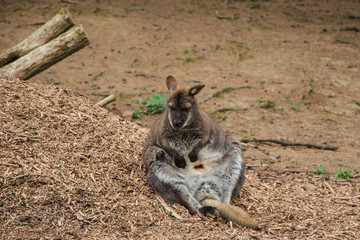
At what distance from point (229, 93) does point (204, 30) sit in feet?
13.3

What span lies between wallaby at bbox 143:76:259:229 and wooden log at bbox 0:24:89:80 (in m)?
2.54

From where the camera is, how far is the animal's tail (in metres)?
5.17

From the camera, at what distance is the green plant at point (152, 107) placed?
393 inches

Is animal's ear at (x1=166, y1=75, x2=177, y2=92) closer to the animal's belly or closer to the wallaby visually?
the wallaby

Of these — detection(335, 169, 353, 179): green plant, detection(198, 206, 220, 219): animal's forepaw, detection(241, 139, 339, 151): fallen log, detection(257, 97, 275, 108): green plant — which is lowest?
detection(241, 139, 339, 151): fallen log

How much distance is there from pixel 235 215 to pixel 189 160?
109 centimetres

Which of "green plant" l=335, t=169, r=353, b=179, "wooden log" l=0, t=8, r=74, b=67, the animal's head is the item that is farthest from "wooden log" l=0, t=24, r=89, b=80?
"green plant" l=335, t=169, r=353, b=179

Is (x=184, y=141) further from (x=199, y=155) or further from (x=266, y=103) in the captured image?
(x=266, y=103)

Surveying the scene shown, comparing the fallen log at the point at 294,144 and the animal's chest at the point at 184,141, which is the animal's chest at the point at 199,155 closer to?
the animal's chest at the point at 184,141

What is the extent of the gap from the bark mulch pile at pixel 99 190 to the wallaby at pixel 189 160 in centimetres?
27

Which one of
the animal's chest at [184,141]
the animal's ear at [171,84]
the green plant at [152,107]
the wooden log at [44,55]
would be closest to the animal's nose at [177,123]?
the animal's chest at [184,141]

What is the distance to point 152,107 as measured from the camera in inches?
396

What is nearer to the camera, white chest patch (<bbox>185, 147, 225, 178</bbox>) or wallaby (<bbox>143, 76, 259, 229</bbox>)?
wallaby (<bbox>143, 76, 259, 229</bbox>)

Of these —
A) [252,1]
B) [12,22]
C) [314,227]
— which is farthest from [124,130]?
[252,1]
